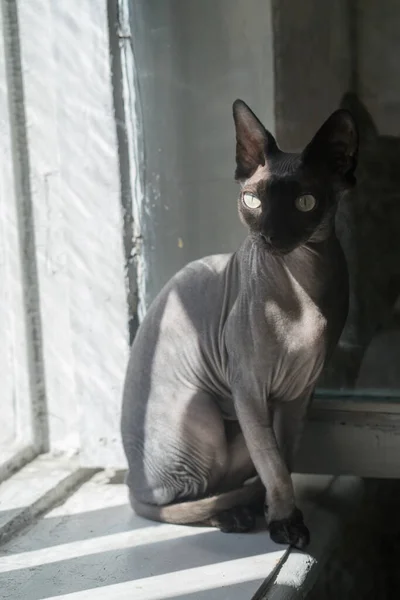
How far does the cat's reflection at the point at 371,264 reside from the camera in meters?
1.74

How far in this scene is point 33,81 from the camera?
1920mm

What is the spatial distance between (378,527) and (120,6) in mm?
1256

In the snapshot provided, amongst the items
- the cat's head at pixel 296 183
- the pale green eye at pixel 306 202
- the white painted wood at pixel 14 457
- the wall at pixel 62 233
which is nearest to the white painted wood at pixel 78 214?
the wall at pixel 62 233

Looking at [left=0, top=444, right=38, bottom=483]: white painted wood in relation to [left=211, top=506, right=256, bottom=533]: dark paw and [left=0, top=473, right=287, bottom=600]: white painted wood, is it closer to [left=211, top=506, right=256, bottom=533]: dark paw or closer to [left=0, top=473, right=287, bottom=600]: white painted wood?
[left=0, top=473, right=287, bottom=600]: white painted wood

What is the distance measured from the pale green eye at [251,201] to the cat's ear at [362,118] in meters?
0.43

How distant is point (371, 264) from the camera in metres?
1.79

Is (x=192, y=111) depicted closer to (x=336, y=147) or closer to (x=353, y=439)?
(x=336, y=147)

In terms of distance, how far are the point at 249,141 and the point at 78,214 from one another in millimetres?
540

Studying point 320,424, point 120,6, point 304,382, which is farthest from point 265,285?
point 120,6

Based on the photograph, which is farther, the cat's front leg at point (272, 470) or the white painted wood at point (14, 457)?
the white painted wood at point (14, 457)

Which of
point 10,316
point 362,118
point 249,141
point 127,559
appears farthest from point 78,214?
point 127,559

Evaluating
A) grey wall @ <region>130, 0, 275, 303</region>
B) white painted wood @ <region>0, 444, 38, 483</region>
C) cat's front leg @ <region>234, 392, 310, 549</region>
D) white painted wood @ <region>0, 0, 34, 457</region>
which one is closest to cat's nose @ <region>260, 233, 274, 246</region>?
cat's front leg @ <region>234, 392, 310, 549</region>

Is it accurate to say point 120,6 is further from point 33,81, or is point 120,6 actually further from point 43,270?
point 43,270

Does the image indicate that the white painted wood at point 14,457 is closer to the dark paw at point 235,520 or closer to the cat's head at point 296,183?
the dark paw at point 235,520
